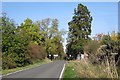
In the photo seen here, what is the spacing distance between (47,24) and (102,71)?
94.4m

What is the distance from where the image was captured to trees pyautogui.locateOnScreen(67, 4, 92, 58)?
104 metres

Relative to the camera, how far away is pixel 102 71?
1377 cm

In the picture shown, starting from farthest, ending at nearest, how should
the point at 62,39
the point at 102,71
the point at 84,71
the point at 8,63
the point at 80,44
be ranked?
the point at 62,39 < the point at 80,44 < the point at 8,63 < the point at 84,71 < the point at 102,71

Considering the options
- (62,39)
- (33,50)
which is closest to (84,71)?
(33,50)

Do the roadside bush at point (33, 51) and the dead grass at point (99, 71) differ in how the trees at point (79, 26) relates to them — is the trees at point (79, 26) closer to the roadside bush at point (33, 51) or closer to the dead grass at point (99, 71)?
the roadside bush at point (33, 51)

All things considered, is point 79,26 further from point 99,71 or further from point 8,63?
point 99,71

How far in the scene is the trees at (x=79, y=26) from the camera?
10356cm

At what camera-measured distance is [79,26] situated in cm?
10594

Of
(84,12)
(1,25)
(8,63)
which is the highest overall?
(84,12)

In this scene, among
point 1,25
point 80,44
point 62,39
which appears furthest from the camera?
point 62,39

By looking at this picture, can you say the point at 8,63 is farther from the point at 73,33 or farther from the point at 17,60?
the point at 73,33

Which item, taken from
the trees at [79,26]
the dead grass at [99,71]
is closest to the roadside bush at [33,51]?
the trees at [79,26]

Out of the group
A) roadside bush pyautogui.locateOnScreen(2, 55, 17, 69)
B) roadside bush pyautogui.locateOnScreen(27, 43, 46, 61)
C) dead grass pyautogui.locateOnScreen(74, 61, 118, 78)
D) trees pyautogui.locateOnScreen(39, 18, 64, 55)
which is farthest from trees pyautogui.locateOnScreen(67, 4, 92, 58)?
dead grass pyautogui.locateOnScreen(74, 61, 118, 78)

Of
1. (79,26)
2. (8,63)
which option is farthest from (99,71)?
(79,26)
